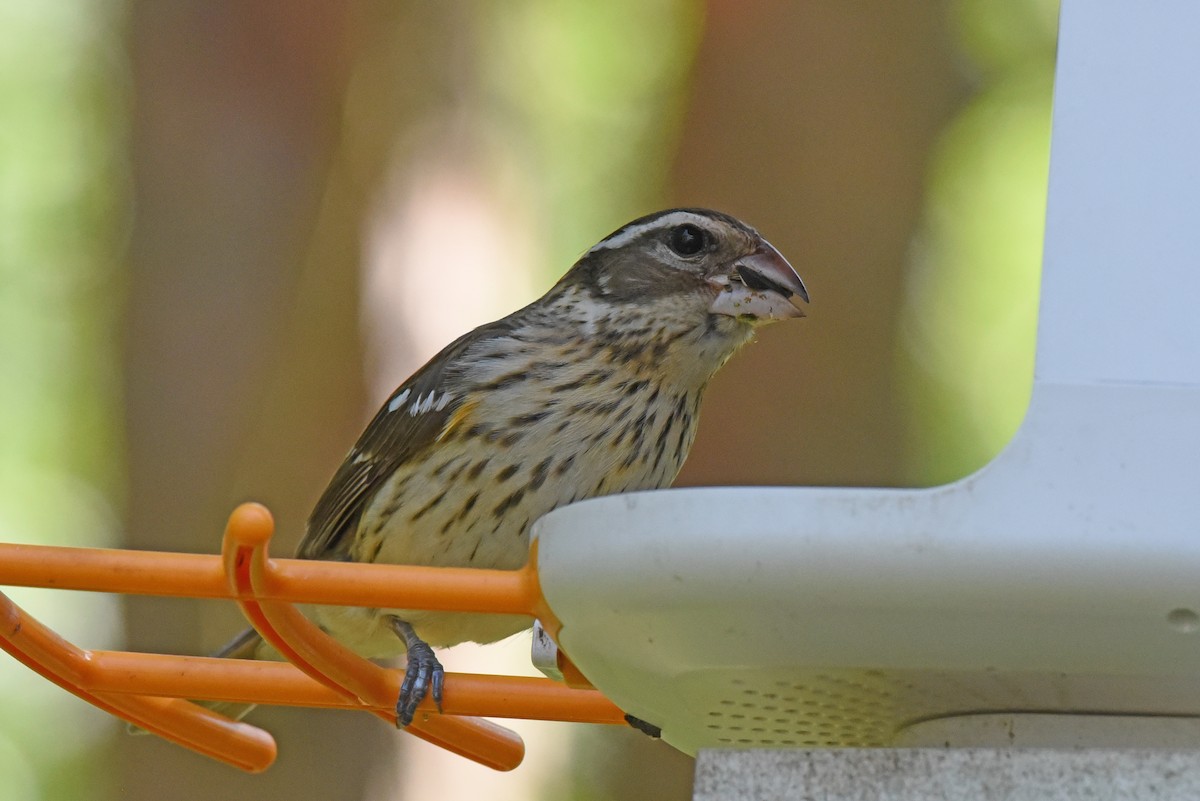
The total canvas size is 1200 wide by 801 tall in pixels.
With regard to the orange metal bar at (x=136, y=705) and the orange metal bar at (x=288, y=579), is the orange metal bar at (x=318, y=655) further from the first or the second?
the orange metal bar at (x=136, y=705)

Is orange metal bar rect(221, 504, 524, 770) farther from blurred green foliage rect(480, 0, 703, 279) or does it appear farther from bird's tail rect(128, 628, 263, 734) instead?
blurred green foliage rect(480, 0, 703, 279)

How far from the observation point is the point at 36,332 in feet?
17.0

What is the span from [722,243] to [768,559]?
5.93 feet

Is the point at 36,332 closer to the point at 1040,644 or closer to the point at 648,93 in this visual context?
the point at 648,93

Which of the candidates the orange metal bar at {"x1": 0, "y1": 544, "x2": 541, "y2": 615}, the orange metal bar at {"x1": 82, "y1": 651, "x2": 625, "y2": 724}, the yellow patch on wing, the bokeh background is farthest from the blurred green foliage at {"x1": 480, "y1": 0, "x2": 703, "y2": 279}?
the orange metal bar at {"x1": 0, "y1": 544, "x2": 541, "y2": 615}

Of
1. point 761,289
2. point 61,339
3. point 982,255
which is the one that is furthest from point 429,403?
point 982,255

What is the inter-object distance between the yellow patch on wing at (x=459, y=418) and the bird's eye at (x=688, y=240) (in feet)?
1.68

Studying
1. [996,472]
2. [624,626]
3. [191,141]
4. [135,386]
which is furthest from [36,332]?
[996,472]

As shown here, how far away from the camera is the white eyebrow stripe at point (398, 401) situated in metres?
3.44

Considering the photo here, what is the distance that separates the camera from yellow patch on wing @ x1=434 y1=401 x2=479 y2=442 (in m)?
3.10

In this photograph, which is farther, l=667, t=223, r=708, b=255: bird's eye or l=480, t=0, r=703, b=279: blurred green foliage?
l=480, t=0, r=703, b=279: blurred green foliage

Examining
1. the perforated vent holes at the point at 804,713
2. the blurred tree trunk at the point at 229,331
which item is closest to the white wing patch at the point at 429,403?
the perforated vent holes at the point at 804,713

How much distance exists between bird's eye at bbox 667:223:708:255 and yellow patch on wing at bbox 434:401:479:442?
1.68ft

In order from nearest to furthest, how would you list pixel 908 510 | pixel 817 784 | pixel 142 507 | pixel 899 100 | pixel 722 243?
pixel 908 510
pixel 817 784
pixel 722 243
pixel 142 507
pixel 899 100
